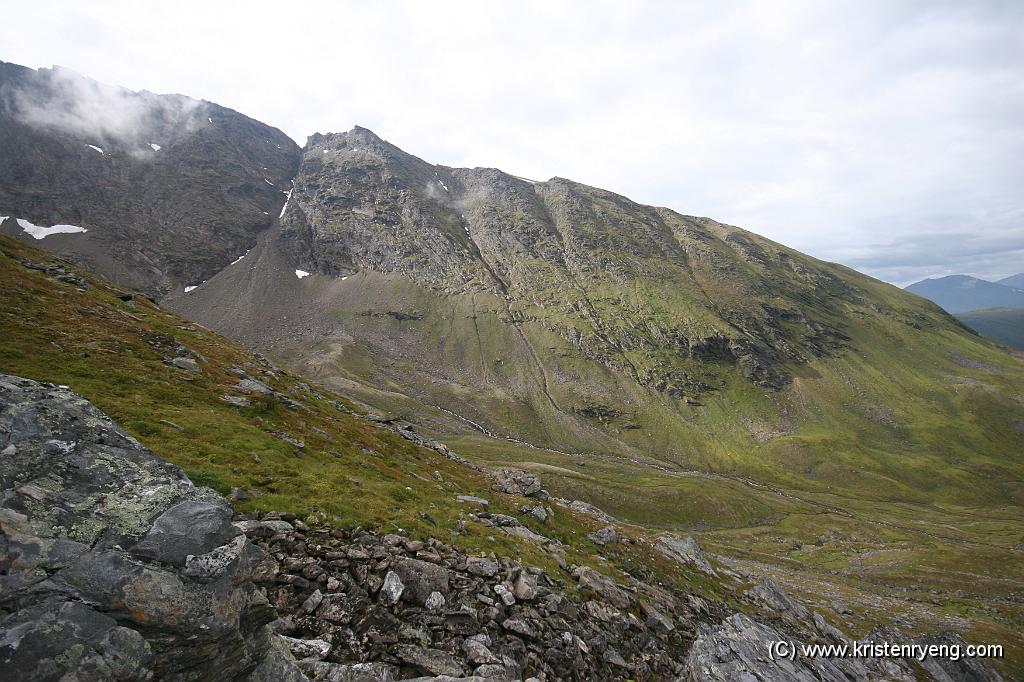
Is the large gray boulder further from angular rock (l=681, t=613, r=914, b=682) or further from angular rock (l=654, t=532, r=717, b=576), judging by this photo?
angular rock (l=654, t=532, r=717, b=576)

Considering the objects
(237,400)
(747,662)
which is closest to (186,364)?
(237,400)

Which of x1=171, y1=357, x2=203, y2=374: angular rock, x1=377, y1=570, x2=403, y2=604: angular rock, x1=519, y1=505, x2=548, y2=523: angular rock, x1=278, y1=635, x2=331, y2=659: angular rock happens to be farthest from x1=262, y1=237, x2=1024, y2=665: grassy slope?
x1=171, y1=357, x2=203, y2=374: angular rock

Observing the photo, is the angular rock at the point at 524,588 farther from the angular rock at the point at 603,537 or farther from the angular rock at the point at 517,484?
the angular rock at the point at 517,484

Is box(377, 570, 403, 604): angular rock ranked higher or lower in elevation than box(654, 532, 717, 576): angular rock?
higher

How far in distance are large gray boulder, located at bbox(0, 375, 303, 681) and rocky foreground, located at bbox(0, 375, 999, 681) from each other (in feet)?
0.08

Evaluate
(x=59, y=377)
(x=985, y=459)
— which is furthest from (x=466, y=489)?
(x=985, y=459)

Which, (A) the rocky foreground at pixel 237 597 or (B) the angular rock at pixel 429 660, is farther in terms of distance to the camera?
(B) the angular rock at pixel 429 660

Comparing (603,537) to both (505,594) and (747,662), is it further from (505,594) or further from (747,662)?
(505,594)

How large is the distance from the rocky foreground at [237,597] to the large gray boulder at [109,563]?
0.02 meters

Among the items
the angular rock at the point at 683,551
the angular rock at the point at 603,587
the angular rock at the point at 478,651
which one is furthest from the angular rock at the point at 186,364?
the angular rock at the point at 683,551

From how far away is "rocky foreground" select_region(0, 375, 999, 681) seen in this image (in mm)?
6332

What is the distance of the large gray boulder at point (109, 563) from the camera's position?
6.00m

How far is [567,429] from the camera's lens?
607ft

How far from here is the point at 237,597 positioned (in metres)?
7.92
